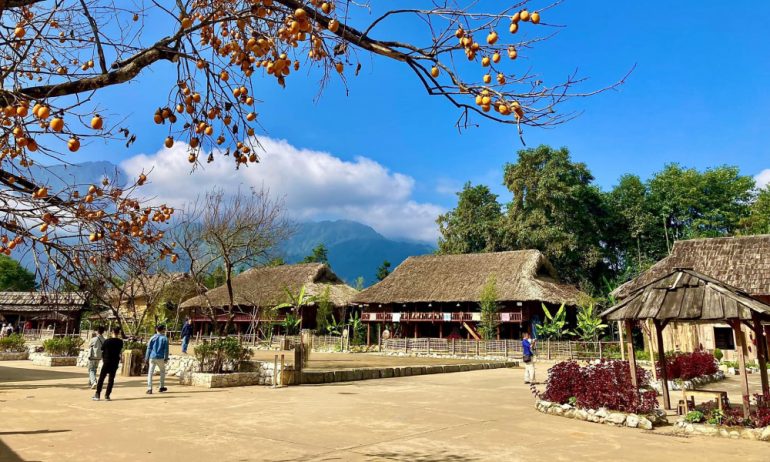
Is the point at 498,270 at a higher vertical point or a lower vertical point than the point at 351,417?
higher

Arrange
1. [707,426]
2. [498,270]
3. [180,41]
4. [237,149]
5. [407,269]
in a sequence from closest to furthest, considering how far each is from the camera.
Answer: [180,41]
[237,149]
[707,426]
[498,270]
[407,269]

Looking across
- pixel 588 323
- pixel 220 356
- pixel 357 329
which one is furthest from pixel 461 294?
pixel 220 356

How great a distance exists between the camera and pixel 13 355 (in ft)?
74.5

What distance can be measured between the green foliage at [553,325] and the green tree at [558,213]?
9.89 metres

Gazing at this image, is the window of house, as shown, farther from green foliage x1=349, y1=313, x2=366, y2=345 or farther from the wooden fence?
green foliage x1=349, y1=313, x2=366, y2=345

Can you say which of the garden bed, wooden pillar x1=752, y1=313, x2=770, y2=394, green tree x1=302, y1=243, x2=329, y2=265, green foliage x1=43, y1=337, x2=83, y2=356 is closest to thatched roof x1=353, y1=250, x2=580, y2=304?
green foliage x1=43, y1=337, x2=83, y2=356

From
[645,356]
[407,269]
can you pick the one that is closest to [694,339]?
[645,356]

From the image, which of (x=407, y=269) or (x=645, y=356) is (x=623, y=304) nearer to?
(x=645, y=356)

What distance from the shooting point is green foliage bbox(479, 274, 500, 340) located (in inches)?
1182

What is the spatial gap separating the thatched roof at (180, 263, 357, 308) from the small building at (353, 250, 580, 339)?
3.56 metres

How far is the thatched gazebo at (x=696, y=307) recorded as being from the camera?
797 centimetres

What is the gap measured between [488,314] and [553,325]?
3748mm

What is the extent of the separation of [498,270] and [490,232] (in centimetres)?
993

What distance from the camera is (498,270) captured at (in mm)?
33406
